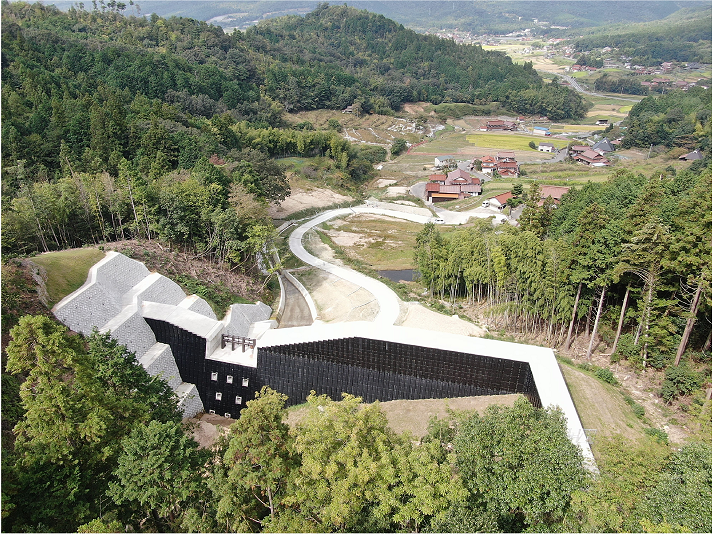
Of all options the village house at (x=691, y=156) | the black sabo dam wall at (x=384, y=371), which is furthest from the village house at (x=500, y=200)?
the black sabo dam wall at (x=384, y=371)

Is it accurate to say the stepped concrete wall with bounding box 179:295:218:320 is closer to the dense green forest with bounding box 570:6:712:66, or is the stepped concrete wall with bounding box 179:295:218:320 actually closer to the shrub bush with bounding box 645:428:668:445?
the shrub bush with bounding box 645:428:668:445

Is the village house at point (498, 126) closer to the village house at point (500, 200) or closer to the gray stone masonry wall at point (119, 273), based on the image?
the village house at point (500, 200)

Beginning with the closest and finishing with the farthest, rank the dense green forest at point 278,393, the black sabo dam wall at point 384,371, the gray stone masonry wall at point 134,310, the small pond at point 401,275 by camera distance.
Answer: the dense green forest at point 278,393 → the black sabo dam wall at point 384,371 → the gray stone masonry wall at point 134,310 → the small pond at point 401,275

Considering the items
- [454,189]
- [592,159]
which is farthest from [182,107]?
[592,159]

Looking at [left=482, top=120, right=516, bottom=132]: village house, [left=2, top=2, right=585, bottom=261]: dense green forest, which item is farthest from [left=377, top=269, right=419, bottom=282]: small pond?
[left=482, top=120, right=516, bottom=132]: village house

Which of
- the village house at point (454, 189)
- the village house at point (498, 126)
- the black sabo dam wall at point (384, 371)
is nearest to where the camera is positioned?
the black sabo dam wall at point (384, 371)
